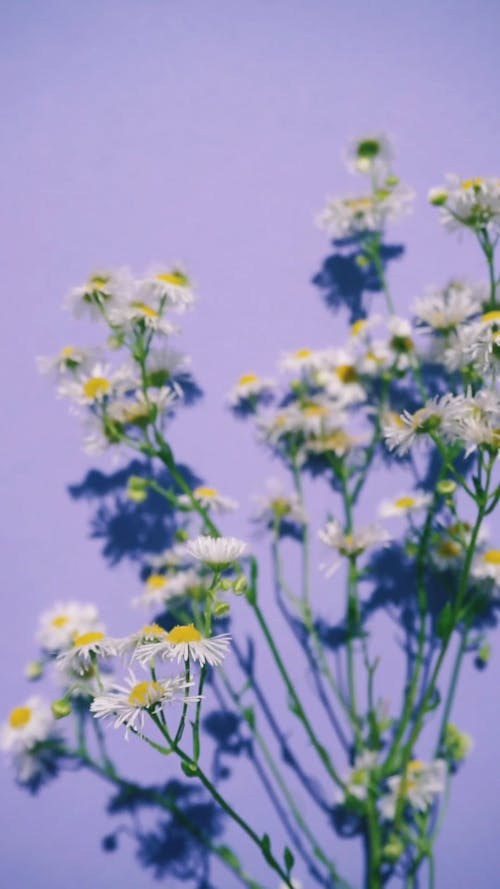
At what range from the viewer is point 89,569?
3.51ft

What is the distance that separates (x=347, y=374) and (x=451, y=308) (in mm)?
189

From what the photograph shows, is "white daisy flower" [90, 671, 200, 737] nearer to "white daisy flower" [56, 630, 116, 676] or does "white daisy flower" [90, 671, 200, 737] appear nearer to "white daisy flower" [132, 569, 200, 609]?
"white daisy flower" [56, 630, 116, 676]

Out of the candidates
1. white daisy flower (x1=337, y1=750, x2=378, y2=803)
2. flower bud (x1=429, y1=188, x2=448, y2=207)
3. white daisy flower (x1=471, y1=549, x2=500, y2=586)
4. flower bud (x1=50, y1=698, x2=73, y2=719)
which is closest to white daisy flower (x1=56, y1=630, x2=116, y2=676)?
flower bud (x1=50, y1=698, x2=73, y2=719)

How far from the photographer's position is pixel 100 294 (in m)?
0.90

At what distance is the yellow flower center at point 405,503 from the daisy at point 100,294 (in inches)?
20.0

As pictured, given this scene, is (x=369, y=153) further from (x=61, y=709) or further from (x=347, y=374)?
(x=61, y=709)

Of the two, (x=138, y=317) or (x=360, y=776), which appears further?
(x=360, y=776)

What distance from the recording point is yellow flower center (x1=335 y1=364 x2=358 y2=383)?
41.9 inches

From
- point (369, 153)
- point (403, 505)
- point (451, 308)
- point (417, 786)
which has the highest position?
point (369, 153)

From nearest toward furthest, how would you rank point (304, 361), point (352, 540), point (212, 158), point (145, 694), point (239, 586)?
point (145, 694)
point (239, 586)
point (352, 540)
point (304, 361)
point (212, 158)

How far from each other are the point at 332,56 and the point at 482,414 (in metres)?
0.86

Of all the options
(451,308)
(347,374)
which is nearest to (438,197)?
(451,308)

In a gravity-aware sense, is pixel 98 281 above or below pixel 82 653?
above

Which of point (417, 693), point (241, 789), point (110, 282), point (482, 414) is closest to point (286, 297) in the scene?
point (110, 282)
